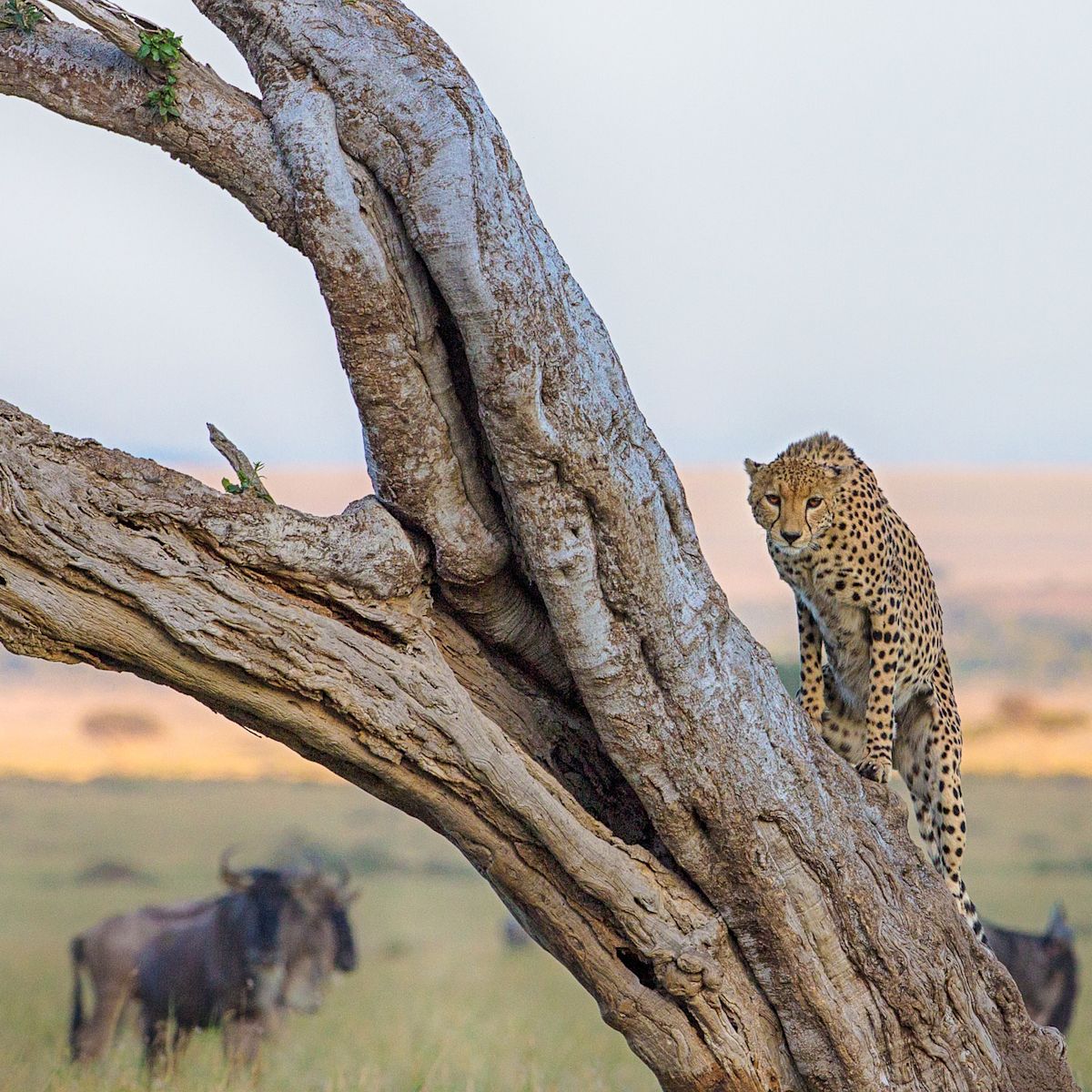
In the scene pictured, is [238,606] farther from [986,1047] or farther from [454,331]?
[986,1047]

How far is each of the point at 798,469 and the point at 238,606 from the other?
7.41ft

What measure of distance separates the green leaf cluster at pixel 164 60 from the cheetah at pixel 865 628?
95.2 inches

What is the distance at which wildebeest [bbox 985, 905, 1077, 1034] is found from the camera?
8375 mm

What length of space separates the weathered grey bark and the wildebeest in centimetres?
431

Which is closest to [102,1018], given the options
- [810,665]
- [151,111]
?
[810,665]

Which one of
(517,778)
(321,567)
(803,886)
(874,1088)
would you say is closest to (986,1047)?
(874,1088)

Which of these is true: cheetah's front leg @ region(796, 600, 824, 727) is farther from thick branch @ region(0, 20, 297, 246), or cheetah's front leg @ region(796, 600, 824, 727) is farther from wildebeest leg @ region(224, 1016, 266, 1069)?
wildebeest leg @ region(224, 1016, 266, 1069)

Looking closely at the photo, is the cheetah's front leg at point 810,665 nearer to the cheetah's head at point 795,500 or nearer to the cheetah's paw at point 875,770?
the cheetah's paw at point 875,770

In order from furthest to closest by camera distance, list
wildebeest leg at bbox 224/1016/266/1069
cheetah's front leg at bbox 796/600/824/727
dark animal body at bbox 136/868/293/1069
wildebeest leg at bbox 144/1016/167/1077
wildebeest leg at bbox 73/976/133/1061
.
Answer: dark animal body at bbox 136/868/293/1069
wildebeest leg at bbox 73/976/133/1061
wildebeest leg at bbox 224/1016/266/1069
wildebeest leg at bbox 144/1016/167/1077
cheetah's front leg at bbox 796/600/824/727

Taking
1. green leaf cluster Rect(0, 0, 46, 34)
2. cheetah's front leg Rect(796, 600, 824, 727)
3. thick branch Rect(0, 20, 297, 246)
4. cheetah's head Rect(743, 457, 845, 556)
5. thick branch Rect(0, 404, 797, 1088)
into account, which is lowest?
thick branch Rect(0, 404, 797, 1088)

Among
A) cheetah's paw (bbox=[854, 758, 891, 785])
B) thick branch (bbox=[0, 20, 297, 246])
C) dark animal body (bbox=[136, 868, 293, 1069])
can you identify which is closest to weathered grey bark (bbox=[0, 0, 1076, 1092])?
thick branch (bbox=[0, 20, 297, 246])

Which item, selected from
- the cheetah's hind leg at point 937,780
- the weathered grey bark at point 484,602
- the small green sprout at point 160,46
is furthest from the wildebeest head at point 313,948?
the small green sprout at point 160,46

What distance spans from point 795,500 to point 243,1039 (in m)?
5.49

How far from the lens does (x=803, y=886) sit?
4180 mm
